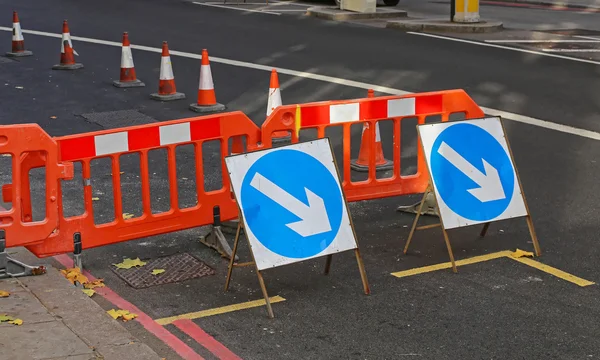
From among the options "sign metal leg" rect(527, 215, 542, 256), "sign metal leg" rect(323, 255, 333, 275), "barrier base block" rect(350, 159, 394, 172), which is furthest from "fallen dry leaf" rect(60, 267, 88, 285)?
"barrier base block" rect(350, 159, 394, 172)

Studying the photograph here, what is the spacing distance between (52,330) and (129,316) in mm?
633

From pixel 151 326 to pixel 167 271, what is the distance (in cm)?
114

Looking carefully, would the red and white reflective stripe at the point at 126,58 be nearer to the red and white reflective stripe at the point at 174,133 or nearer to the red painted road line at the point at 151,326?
the red and white reflective stripe at the point at 174,133

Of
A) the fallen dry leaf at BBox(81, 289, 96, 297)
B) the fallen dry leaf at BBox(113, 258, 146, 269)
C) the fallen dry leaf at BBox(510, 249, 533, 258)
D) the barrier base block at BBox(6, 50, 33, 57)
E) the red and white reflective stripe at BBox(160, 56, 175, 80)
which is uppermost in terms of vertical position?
the red and white reflective stripe at BBox(160, 56, 175, 80)

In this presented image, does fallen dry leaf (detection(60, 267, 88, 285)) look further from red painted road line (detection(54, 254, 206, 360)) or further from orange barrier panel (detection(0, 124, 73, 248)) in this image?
orange barrier panel (detection(0, 124, 73, 248))

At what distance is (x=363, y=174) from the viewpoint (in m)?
10.8

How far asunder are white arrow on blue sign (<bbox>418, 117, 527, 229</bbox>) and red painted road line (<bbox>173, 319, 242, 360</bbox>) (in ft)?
7.53

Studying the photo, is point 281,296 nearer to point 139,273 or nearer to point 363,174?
point 139,273

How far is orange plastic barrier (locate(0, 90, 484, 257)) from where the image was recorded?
299 inches

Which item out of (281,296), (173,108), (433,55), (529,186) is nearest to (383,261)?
(281,296)

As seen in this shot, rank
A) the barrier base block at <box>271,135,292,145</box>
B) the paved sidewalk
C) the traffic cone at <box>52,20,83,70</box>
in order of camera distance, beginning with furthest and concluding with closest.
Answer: the traffic cone at <box>52,20,83,70</box>, the barrier base block at <box>271,135,292,145</box>, the paved sidewalk

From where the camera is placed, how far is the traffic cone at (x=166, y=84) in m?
14.8

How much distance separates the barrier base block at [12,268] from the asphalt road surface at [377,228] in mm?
551

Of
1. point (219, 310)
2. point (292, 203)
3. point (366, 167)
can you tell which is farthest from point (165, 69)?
point (219, 310)
